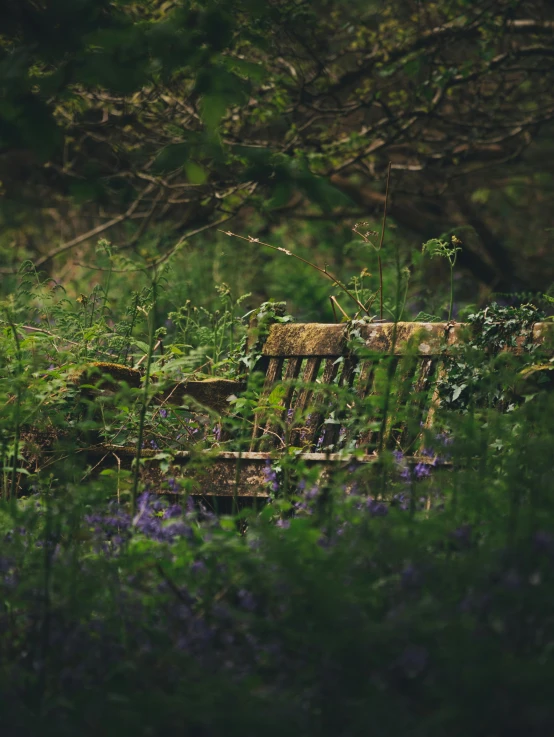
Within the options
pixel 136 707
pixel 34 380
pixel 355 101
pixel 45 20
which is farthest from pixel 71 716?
pixel 355 101

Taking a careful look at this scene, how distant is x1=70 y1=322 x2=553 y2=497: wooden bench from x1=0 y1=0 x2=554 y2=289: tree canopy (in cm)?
74


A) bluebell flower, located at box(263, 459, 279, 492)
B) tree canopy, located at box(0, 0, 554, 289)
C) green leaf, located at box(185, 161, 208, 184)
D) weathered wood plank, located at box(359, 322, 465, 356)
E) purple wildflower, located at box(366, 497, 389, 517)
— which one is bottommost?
bluebell flower, located at box(263, 459, 279, 492)

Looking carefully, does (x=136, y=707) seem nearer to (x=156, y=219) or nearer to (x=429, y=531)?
(x=429, y=531)

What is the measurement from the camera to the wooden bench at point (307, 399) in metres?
4.29

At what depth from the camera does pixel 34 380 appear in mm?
4289

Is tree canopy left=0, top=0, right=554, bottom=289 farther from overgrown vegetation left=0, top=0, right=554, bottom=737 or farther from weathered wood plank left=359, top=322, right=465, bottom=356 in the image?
weathered wood plank left=359, top=322, right=465, bottom=356

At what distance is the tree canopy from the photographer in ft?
9.93

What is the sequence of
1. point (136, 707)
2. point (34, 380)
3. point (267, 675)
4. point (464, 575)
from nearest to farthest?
1. point (136, 707)
2. point (464, 575)
3. point (267, 675)
4. point (34, 380)

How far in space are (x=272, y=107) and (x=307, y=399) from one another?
357 cm

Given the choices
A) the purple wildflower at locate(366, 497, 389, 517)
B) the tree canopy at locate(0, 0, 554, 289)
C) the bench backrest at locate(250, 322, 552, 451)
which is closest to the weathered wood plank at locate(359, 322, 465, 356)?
the bench backrest at locate(250, 322, 552, 451)

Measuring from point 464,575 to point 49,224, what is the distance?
531 inches

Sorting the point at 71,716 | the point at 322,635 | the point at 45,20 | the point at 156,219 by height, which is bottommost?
the point at 71,716

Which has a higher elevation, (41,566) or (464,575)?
(464,575)

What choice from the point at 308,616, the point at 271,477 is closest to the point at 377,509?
the point at 308,616
